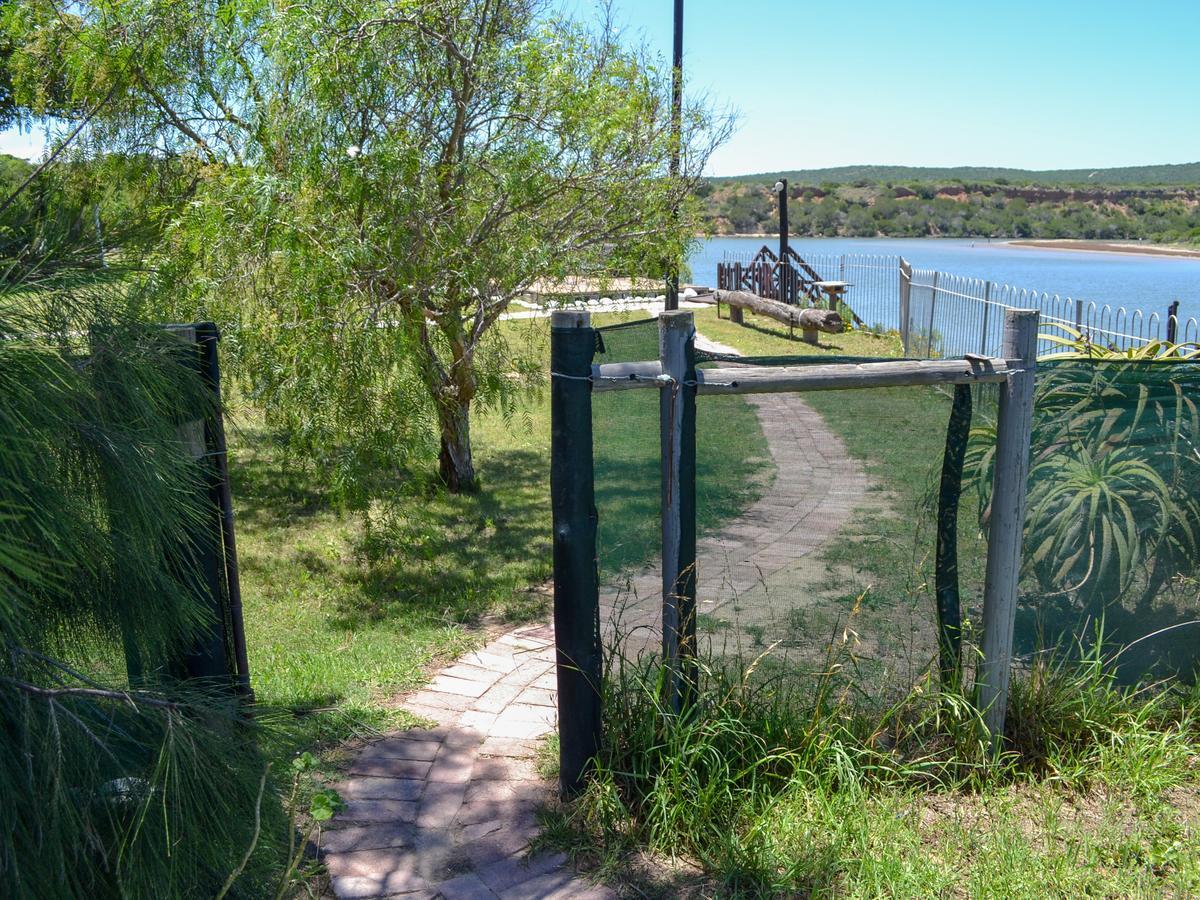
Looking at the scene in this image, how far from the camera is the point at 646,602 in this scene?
3850mm

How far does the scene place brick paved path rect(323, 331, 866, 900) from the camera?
10.8ft

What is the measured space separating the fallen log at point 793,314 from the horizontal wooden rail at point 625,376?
596 inches

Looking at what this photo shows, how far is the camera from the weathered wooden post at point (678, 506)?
3598 mm

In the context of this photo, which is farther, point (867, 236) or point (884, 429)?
point (867, 236)

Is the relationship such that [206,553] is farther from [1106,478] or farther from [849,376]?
[1106,478]

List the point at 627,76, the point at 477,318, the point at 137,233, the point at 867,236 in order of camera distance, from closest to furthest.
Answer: the point at 137,233 < the point at 477,318 < the point at 627,76 < the point at 867,236

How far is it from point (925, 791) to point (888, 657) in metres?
0.49

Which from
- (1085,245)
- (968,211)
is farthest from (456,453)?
(968,211)

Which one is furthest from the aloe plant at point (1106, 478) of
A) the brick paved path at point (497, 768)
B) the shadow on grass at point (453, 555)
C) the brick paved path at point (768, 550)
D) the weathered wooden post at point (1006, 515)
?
the shadow on grass at point (453, 555)

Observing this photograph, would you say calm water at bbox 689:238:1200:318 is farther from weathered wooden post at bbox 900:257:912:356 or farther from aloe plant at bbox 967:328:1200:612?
aloe plant at bbox 967:328:1200:612

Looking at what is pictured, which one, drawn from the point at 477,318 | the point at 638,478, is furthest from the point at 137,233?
the point at 477,318

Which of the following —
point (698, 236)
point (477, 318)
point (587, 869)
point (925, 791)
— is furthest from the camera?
point (698, 236)

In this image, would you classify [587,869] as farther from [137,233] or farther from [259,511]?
[259,511]

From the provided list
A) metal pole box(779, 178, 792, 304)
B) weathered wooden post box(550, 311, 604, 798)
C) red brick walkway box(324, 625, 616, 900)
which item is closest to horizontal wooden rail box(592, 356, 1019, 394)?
weathered wooden post box(550, 311, 604, 798)
